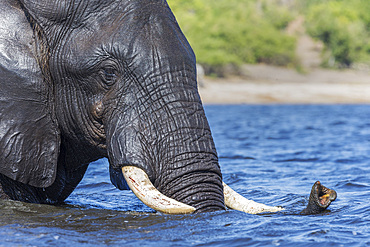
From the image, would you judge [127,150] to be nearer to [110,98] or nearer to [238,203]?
[110,98]

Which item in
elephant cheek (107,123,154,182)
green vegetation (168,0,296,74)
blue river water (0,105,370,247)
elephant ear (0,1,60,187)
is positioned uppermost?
green vegetation (168,0,296,74)

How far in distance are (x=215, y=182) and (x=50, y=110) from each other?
1378 millimetres

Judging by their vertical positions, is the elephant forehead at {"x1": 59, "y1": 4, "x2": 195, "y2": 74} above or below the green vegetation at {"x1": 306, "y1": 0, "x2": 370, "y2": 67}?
below

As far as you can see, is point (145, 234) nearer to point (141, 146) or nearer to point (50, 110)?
point (141, 146)

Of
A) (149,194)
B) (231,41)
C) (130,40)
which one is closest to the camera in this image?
(149,194)

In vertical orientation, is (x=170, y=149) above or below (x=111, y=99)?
below

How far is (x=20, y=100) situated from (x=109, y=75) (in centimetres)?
73

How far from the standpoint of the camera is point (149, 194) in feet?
13.9

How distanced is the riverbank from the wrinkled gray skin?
Answer: 3130cm

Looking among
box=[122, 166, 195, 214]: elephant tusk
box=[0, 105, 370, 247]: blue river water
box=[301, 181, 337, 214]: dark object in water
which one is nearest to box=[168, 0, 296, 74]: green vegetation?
box=[0, 105, 370, 247]: blue river water

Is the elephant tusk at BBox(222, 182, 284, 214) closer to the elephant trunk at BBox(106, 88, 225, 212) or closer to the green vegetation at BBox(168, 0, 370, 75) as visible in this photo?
the elephant trunk at BBox(106, 88, 225, 212)

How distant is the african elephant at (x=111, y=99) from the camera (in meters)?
4.38

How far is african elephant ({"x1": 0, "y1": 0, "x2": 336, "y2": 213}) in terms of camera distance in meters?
4.38

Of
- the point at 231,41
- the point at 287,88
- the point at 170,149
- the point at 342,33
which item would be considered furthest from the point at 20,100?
the point at 342,33
